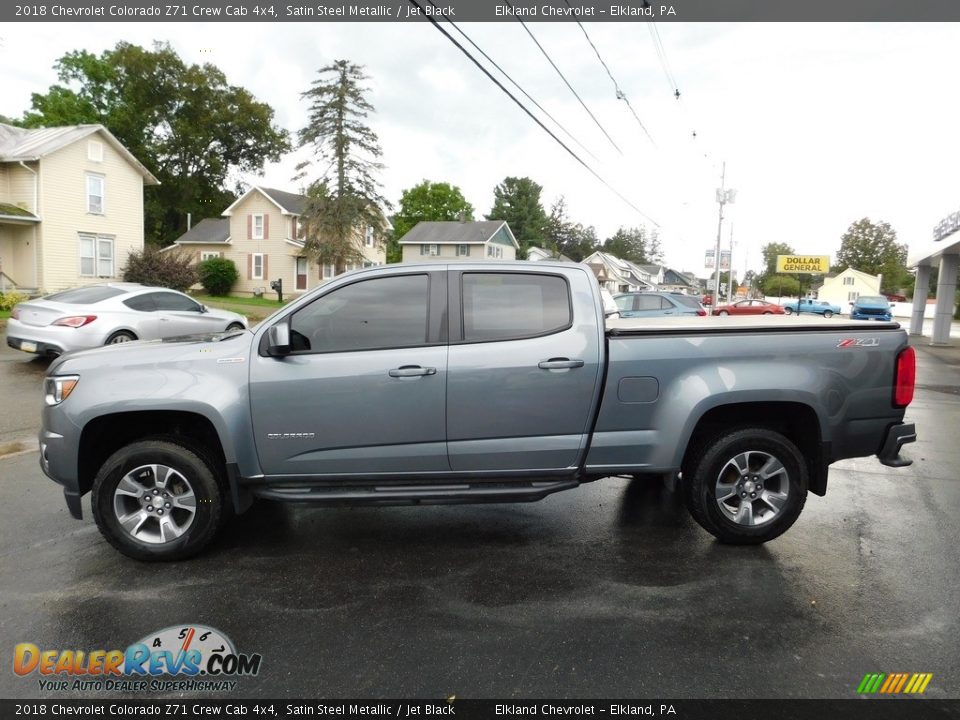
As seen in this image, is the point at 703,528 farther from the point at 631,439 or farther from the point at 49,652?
the point at 49,652

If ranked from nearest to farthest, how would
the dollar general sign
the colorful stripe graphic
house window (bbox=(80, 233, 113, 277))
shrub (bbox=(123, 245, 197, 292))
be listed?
the colorful stripe graphic < shrub (bbox=(123, 245, 197, 292)) < house window (bbox=(80, 233, 113, 277)) < the dollar general sign

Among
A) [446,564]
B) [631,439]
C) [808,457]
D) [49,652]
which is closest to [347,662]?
[446,564]

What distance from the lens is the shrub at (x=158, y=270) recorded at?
27359 millimetres

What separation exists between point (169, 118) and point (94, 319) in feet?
174

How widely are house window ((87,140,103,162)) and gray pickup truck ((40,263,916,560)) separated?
2830 centimetres

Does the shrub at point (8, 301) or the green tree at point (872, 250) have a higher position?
the green tree at point (872, 250)

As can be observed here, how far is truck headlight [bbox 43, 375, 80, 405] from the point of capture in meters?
4.02

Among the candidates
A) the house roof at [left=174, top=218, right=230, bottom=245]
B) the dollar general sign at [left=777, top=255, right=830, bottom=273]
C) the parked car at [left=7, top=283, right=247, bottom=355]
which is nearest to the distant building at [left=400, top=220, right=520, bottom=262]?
the house roof at [left=174, top=218, right=230, bottom=245]

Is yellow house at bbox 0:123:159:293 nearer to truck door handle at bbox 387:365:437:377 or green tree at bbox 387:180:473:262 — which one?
truck door handle at bbox 387:365:437:377

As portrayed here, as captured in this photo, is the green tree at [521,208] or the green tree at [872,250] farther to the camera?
the green tree at [872,250]

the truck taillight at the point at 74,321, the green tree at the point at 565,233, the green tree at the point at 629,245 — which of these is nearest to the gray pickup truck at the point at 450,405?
the truck taillight at the point at 74,321

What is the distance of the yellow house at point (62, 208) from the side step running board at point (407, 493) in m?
26.0

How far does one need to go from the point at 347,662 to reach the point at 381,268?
2465mm
